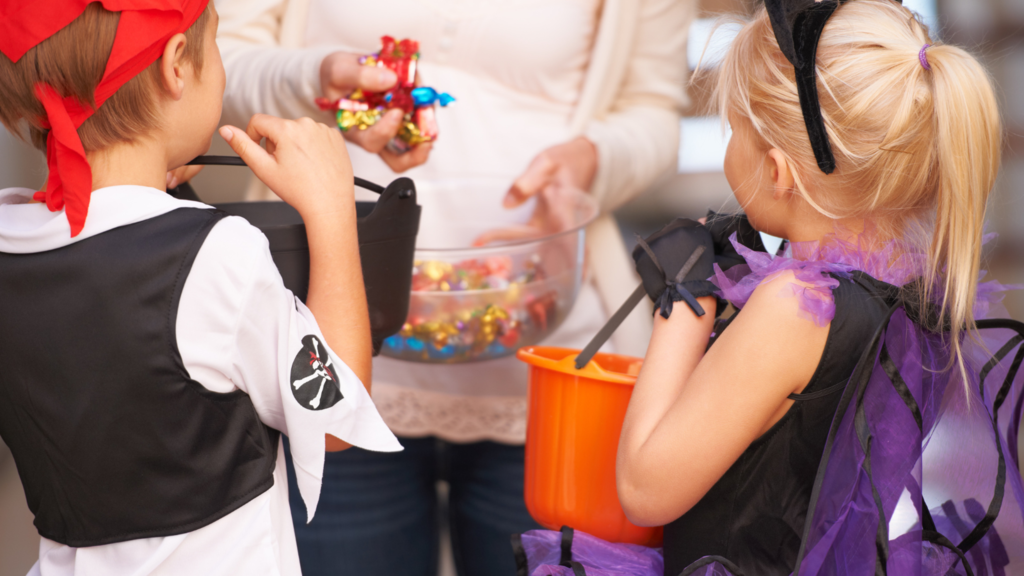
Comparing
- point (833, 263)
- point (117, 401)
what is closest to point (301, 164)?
point (117, 401)

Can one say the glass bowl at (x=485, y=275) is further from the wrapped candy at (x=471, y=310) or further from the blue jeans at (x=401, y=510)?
the blue jeans at (x=401, y=510)

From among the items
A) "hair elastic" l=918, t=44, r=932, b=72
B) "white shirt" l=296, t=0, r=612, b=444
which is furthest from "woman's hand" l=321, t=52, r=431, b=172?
"hair elastic" l=918, t=44, r=932, b=72

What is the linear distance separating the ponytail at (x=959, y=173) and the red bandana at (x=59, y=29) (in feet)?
1.80

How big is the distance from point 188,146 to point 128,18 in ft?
0.36

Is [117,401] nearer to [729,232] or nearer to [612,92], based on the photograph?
[729,232]

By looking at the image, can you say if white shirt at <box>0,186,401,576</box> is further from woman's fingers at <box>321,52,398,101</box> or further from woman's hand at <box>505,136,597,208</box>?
woman's hand at <box>505,136,597,208</box>

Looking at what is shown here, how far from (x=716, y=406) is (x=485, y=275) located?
0.39m

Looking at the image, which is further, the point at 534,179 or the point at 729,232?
the point at 534,179

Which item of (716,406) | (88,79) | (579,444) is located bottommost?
(579,444)

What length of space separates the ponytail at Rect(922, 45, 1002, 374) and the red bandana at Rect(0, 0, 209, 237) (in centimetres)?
55

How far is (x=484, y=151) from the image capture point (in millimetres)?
1019

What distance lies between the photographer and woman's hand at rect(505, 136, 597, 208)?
38.0 inches

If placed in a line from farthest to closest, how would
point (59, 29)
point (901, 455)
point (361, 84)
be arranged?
1. point (361, 84)
2. point (901, 455)
3. point (59, 29)

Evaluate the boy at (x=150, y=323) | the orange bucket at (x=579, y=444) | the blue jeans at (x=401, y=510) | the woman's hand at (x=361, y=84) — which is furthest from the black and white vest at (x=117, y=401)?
the blue jeans at (x=401, y=510)
